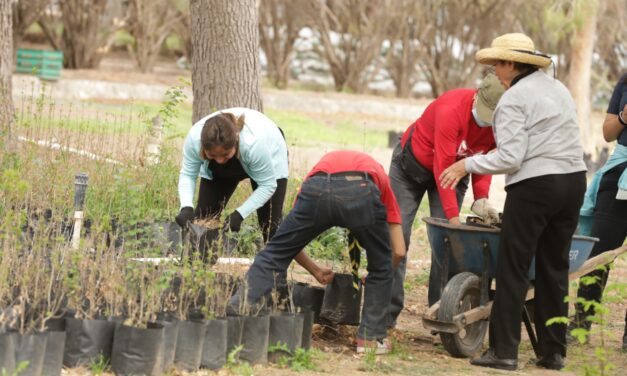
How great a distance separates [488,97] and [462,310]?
3.73 feet

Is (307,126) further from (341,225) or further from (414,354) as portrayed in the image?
(341,225)

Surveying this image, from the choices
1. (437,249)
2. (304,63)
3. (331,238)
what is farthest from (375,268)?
(304,63)

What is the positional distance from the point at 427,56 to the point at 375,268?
2415 centimetres

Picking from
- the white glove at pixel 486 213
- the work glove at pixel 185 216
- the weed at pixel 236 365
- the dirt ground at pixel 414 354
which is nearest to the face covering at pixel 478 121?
the white glove at pixel 486 213

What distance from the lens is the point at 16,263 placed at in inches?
213

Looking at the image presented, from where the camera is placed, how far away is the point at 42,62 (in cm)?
2309

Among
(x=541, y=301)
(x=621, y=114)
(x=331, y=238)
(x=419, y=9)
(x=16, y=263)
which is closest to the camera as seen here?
(x=16, y=263)

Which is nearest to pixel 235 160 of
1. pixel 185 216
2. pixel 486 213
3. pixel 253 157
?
pixel 253 157

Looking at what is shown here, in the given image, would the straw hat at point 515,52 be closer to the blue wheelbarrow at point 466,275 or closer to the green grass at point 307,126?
the blue wheelbarrow at point 466,275

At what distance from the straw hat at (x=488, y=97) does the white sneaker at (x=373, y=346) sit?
1.31 m

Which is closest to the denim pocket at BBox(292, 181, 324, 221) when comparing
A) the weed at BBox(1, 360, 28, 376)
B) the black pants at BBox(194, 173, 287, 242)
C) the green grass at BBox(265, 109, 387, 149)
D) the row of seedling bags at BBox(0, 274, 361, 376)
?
the row of seedling bags at BBox(0, 274, 361, 376)

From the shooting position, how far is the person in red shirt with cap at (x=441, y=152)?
6.04 meters

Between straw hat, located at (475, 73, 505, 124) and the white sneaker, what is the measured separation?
1.31 m

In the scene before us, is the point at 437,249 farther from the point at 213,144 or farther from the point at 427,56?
the point at 427,56
